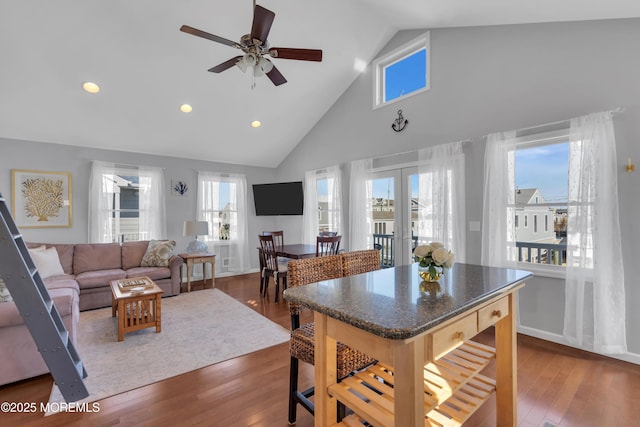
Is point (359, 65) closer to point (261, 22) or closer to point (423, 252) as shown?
point (261, 22)

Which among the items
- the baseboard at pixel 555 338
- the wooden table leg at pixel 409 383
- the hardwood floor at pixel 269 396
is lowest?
the hardwood floor at pixel 269 396

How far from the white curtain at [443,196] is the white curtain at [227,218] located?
A: 391cm

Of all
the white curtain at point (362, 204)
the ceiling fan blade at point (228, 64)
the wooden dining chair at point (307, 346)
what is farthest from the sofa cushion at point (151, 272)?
the wooden dining chair at point (307, 346)

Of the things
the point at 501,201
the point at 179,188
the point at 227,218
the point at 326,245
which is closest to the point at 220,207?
the point at 227,218

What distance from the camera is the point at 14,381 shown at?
224 cm

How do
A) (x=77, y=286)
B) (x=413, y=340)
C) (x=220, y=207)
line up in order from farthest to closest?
(x=220, y=207) → (x=77, y=286) → (x=413, y=340)

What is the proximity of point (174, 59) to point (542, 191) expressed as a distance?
469 cm

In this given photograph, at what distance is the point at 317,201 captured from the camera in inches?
228

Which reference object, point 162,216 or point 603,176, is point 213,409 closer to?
point 603,176

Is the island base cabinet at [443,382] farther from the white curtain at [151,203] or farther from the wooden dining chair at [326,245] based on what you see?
the white curtain at [151,203]

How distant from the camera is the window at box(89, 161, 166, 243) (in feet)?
15.6

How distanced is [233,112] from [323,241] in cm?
278

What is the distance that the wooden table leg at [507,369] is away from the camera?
65.3 inches

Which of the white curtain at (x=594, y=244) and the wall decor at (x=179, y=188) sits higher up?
the wall decor at (x=179, y=188)
